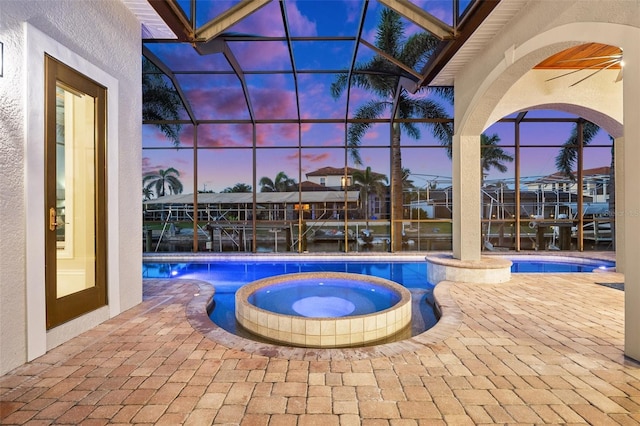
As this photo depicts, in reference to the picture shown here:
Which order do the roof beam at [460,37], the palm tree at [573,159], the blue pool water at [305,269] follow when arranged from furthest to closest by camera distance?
the palm tree at [573,159]
the blue pool water at [305,269]
the roof beam at [460,37]

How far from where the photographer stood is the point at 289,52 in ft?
22.0

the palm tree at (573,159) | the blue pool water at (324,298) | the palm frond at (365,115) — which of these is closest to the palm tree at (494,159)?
the palm tree at (573,159)

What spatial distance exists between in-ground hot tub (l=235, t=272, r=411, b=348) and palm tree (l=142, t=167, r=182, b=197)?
39.5ft

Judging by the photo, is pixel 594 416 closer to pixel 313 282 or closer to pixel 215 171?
pixel 313 282

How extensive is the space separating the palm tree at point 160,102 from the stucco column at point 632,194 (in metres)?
8.83

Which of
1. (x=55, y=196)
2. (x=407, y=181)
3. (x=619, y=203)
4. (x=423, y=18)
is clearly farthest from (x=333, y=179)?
(x=55, y=196)

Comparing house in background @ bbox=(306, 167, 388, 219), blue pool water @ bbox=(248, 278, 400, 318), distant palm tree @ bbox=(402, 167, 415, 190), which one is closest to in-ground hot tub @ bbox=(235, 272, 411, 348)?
blue pool water @ bbox=(248, 278, 400, 318)

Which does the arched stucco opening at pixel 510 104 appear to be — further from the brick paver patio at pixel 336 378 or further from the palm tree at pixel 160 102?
the palm tree at pixel 160 102

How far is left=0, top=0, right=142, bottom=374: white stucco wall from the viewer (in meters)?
2.25

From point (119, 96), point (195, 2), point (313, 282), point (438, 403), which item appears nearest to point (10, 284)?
point (119, 96)

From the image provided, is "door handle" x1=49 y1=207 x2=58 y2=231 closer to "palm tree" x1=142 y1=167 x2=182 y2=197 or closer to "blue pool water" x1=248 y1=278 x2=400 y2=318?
"blue pool water" x1=248 y1=278 x2=400 y2=318

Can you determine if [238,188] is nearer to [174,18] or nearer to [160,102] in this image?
[160,102]

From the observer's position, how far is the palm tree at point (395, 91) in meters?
7.57

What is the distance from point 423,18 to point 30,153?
483 centimetres
